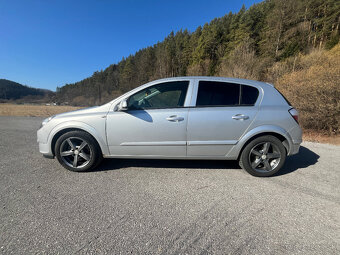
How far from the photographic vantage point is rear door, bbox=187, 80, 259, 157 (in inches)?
93.4

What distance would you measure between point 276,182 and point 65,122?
373 centimetres

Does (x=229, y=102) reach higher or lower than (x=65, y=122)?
higher

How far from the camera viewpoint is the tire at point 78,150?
250 centimetres

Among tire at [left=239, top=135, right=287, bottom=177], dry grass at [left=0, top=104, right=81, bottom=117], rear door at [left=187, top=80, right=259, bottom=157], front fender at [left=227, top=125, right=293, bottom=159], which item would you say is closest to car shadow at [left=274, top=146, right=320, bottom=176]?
tire at [left=239, top=135, right=287, bottom=177]

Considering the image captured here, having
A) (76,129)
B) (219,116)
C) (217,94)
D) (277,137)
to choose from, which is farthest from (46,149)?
(277,137)

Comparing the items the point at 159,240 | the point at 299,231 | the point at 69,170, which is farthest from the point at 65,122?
the point at 299,231

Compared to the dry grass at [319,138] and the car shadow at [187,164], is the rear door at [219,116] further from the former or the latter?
the dry grass at [319,138]

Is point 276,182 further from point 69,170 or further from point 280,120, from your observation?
point 69,170

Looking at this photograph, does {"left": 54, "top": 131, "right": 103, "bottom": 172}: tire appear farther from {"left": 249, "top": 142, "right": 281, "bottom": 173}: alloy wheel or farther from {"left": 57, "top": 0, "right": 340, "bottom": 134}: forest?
{"left": 57, "top": 0, "right": 340, "bottom": 134}: forest

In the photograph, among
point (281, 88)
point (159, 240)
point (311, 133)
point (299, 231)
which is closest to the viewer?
point (159, 240)

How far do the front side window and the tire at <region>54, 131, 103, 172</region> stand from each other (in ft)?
3.19

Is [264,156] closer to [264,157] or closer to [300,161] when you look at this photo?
[264,157]

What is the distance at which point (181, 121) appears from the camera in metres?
2.37

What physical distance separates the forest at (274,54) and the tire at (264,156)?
15.7ft
